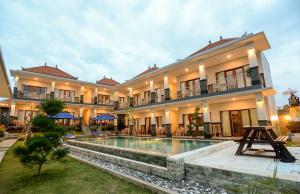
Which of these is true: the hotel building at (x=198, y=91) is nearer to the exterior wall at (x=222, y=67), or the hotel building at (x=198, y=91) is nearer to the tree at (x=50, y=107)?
the exterior wall at (x=222, y=67)

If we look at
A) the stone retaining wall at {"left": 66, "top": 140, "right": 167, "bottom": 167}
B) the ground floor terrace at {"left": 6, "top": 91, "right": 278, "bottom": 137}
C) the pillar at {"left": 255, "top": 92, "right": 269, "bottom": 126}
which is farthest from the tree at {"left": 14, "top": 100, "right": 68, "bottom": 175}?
the pillar at {"left": 255, "top": 92, "right": 269, "bottom": 126}

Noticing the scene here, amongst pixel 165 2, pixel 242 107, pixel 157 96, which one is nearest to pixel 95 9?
pixel 165 2

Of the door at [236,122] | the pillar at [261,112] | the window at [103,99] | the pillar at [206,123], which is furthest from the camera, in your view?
the window at [103,99]

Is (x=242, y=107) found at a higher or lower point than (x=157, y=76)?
lower

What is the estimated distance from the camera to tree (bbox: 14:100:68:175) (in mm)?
5109

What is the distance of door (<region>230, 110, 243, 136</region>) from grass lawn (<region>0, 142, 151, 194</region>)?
12284 mm

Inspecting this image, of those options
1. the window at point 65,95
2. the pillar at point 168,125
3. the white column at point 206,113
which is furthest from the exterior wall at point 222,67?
the window at point 65,95

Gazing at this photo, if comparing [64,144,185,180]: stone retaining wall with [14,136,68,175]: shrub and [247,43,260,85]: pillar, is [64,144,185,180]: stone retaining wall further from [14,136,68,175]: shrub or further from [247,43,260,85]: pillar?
[247,43,260,85]: pillar

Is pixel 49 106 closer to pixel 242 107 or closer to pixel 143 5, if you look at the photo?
pixel 143 5

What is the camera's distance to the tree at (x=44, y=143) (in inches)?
201

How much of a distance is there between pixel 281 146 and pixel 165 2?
13.2m

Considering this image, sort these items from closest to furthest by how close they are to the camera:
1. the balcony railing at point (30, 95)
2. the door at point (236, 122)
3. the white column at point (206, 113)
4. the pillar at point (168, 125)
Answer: the white column at point (206, 113) → the door at point (236, 122) → the pillar at point (168, 125) → the balcony railing at point (30, 95)

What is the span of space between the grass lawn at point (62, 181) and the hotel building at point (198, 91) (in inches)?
301

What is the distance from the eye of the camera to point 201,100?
13852 mm
